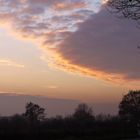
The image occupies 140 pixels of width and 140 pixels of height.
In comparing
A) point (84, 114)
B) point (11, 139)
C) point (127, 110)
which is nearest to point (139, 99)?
point (127, 110)

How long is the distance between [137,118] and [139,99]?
13.1 ft

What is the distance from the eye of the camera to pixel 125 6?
39.6ft

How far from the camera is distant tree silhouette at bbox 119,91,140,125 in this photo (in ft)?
283

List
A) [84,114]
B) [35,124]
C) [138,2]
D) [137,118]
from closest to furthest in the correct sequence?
[138,2], [137,118], [35,124], [84,114]

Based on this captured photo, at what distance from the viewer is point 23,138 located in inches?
2253

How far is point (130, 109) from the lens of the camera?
86875 millimetres

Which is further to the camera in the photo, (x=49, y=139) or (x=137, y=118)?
(x=137, y=118)

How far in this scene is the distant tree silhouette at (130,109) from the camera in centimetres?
8625

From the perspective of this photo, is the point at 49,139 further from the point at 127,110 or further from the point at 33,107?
the point at 33,107

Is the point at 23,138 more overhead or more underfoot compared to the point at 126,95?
more underfoot

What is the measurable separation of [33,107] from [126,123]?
92.9ft

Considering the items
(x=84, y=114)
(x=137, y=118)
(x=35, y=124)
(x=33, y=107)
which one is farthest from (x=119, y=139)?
(x=84, y=114)

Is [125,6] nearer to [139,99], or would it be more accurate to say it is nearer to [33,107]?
[139,99]

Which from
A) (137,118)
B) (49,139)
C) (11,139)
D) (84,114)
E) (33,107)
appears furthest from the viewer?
(84,114)
